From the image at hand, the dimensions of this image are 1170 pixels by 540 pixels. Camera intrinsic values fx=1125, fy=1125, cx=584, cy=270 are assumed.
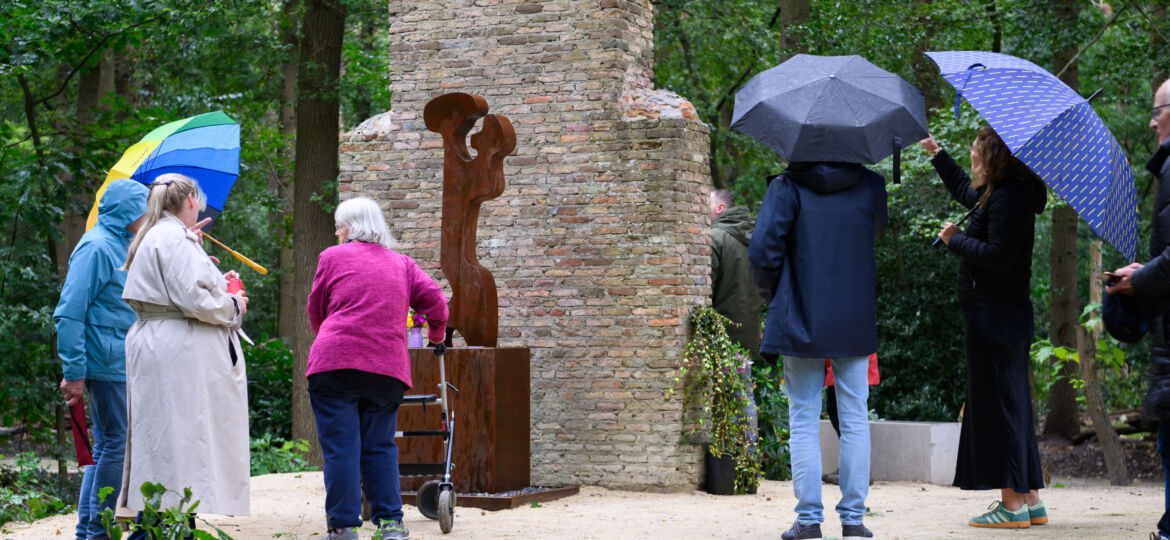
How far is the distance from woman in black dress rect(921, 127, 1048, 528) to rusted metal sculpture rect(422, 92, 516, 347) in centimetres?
283

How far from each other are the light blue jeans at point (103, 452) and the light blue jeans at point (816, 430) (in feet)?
9.99

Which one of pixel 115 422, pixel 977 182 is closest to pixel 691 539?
pixel 977 182

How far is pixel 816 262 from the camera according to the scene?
4949 millimetres

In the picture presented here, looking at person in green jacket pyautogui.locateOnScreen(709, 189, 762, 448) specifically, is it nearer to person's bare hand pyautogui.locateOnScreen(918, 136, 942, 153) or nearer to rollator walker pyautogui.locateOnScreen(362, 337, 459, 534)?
rollator walker pyautogui.locateOnScreen(362, 337, 459, 534)

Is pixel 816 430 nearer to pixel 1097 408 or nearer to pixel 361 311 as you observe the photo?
pixel 361 311

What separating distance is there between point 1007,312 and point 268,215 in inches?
679

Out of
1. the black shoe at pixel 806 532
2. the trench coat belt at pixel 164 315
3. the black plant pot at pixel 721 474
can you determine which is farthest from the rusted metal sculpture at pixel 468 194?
the black shoe at pixel 806 532

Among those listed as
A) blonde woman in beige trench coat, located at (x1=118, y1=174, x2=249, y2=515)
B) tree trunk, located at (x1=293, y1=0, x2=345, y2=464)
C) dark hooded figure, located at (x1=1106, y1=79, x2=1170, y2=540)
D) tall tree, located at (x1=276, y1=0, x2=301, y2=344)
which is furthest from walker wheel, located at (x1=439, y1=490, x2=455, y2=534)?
tall tree, located at (x1=276, y1=0, x2=301, y2=344)

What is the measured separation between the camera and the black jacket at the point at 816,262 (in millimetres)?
4891

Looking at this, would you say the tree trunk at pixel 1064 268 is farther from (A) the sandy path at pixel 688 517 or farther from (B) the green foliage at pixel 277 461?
(B) the green foliage at pixel 277 461

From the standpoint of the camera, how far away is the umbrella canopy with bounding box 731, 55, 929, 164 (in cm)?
499

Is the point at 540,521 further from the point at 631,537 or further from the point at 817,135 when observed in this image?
the point at 817,135

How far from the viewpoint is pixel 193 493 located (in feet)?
15.1

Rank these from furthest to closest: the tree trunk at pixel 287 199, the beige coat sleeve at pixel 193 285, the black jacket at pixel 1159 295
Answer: the tree trunk at pixel 287 199, the beige coat sleeve at pixel 193 285, the black jacket at pixel 1159 295
